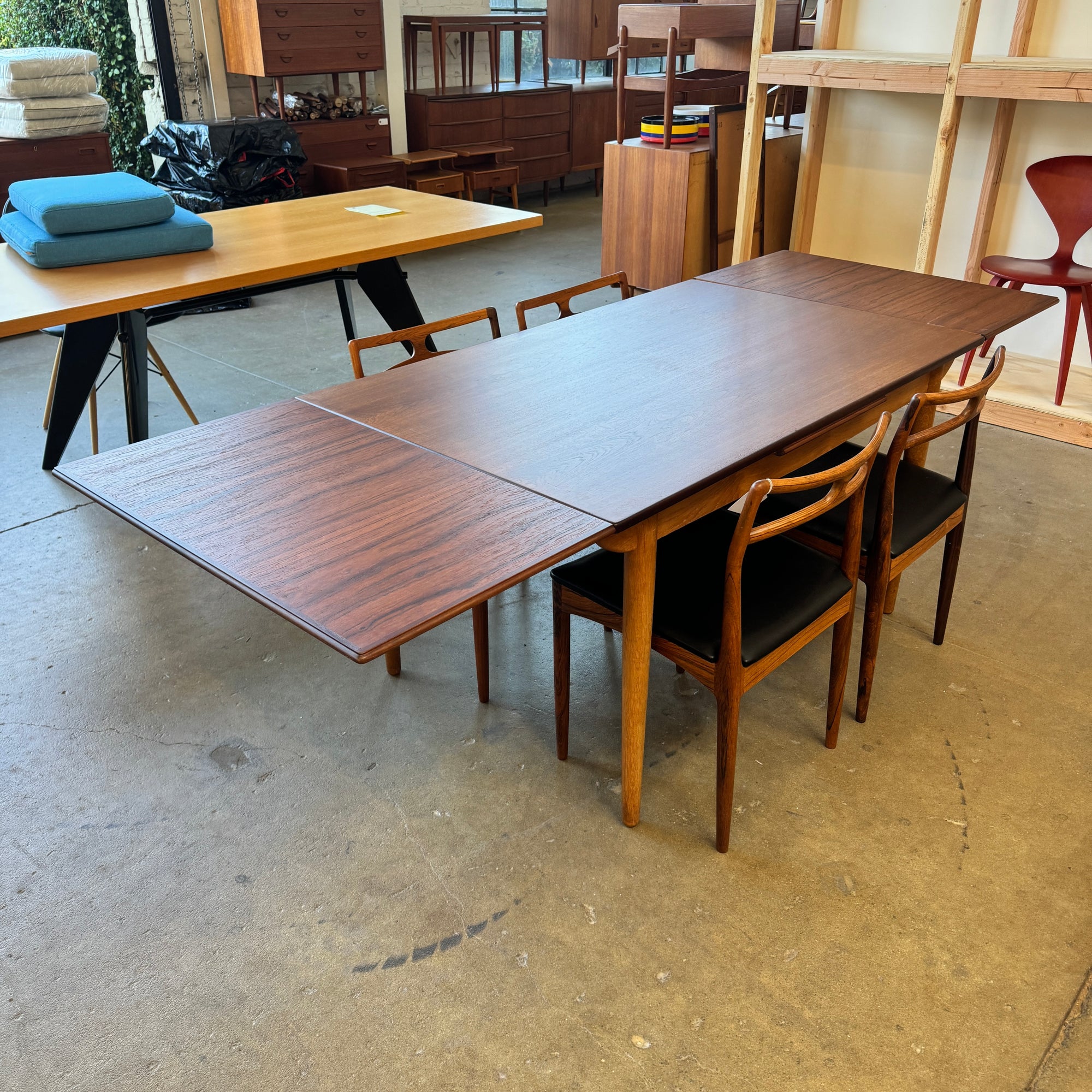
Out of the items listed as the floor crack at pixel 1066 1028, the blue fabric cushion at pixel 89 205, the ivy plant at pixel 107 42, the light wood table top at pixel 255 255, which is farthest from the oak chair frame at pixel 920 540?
the ivy plant at pixel 107 42

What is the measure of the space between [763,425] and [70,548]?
2.25 m

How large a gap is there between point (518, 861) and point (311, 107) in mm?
5930

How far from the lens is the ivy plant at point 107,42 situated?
621 centimetres

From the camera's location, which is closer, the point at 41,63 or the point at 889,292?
the point at 889,292

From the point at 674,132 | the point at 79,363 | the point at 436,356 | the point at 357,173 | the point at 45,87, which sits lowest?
the point at 79,363

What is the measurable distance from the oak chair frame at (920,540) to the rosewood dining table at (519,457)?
11 centimetres

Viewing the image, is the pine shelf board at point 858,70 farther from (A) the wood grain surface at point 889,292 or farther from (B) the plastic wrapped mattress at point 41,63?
(B) the plastic wrapped mattress at point 41,63

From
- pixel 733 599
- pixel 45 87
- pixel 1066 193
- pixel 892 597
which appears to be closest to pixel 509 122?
pixel 45 87

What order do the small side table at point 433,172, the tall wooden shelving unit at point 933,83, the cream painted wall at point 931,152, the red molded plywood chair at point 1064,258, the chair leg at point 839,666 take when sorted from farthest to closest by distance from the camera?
the small side table at point 433,172, the cream painted wall at point 931,152, the red molded plywood chair at point 1064,258, the tall wooden shelving unit at point 933,83, the chair leg at point 839,666

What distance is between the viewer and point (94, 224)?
283 centimetres

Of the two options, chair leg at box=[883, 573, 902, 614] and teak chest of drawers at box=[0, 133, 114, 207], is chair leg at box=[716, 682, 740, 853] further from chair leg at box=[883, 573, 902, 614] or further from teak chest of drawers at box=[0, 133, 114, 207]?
teak chest of drawers at box=[0, 133, 114, 207]

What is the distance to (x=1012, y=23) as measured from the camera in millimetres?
3998

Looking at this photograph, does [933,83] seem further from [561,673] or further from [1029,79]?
[561,673]

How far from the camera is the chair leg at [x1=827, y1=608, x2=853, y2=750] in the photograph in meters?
2.14
